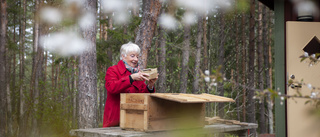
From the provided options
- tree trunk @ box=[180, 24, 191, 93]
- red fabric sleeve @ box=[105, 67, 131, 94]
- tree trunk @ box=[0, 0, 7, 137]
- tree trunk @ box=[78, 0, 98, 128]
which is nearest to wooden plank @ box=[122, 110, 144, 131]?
red fabric sleeve @ box=[105, 67, 131, 94]

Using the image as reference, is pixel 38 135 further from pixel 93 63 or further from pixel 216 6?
pixel 216 6

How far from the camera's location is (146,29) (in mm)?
6469

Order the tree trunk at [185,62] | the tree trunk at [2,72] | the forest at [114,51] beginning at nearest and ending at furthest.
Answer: the forest at [114,51] < the tree trunk at [2,72] < the tree trunk at [185,62]

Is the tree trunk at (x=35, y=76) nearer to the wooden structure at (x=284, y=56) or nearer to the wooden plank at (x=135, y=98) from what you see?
the wooden structure at (x=284, y=56)

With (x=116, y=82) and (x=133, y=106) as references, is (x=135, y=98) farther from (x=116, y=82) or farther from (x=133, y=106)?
(x=116, y=82)

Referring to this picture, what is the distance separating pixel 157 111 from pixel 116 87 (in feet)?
1.79

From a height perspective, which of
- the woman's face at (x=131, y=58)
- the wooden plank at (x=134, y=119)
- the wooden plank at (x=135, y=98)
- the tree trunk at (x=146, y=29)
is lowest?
the wooden plank at (x=134, y=119)

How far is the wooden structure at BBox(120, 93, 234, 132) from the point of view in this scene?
3.11 metres

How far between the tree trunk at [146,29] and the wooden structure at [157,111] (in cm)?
306

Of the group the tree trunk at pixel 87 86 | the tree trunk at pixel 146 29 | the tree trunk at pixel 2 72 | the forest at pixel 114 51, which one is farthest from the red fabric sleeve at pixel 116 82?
the tree trunk at pixel 2 72

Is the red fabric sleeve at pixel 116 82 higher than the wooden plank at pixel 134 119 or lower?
higher

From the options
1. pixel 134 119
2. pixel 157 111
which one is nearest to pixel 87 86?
pixel 134 119

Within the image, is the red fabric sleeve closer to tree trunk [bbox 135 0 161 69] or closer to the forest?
the forest

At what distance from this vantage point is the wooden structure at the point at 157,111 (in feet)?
10.2
